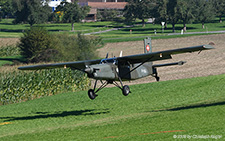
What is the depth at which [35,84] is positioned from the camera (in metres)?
41.4

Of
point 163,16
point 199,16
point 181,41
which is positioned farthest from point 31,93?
point 199,16

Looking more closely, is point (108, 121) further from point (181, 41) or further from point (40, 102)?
point (181, 41)

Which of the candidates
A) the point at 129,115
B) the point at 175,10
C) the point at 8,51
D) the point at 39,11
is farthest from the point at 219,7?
the point at 129,115

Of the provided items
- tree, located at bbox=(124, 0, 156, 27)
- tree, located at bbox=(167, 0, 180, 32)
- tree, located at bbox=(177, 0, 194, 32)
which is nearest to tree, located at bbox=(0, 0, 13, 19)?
tree, located at bbox=(124, 0, 156, 27)

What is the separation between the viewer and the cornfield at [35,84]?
130ft

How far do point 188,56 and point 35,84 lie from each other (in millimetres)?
33949

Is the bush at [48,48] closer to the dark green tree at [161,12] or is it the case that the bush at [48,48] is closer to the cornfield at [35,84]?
the cornfield at [35,84]

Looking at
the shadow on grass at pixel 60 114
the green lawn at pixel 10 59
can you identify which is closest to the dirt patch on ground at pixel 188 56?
the green lawn at pixel 10 59

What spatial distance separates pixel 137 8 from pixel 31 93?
299 ft

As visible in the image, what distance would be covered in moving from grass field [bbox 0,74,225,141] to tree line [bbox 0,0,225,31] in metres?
73.7

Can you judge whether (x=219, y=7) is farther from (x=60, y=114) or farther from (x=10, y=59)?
(x=60, y=114)

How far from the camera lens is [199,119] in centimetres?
1973

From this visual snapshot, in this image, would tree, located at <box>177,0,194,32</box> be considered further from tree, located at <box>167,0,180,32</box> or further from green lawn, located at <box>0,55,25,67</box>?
green lawn, located at <box>0,55,25,67</box>

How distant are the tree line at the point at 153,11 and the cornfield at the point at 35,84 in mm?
70420
